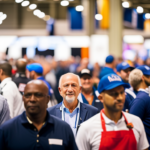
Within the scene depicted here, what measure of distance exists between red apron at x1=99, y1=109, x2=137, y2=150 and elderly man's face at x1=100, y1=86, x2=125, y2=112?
0.21 metres

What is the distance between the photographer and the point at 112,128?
2.88 m

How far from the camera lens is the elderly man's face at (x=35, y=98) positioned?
256 centimetres

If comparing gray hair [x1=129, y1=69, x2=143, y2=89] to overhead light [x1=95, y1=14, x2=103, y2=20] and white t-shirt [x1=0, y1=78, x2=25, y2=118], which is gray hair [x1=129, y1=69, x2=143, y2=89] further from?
overhead light [x1=95, y1=14, x2=103, y2=20]

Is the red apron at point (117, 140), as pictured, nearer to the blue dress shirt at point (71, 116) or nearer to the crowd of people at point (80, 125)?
the crowd of people at point (80, 125)

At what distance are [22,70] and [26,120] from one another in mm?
4129

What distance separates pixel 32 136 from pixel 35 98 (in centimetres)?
31

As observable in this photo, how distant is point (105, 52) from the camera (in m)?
19.3

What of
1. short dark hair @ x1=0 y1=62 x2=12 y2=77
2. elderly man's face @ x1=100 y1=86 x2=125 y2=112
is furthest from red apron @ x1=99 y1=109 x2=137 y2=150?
short dark hair @ x1=0 y1=62 x2=12 y2=77

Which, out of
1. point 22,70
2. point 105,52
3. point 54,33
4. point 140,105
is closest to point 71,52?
point 54,33

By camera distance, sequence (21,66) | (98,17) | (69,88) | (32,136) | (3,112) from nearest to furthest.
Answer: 1. (32,136)
2. (69,88)
3. (3,112)
4. (21,66)
5. (98,17)

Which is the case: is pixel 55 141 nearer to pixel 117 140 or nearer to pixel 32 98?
pixel 32 98

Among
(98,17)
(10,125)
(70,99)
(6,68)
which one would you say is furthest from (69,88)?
(98,17)

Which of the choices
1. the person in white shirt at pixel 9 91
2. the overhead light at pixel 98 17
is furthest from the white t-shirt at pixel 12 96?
the overhead light at pixel 98 17

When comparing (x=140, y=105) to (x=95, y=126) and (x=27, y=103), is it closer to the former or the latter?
(x=95, y=126)
